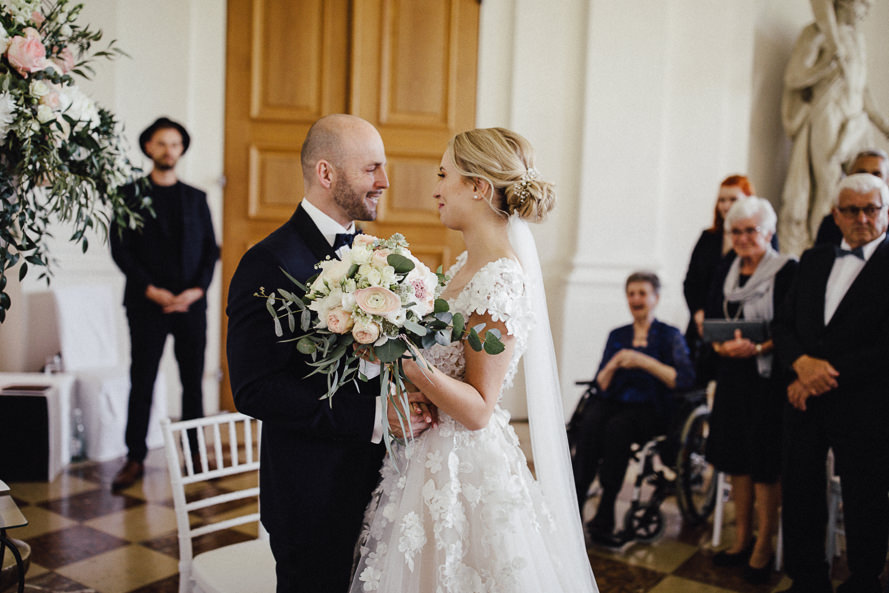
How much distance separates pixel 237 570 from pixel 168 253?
101 inches

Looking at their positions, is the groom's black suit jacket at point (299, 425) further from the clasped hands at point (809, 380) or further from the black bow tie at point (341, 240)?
the clasped hands at point (809, 380)

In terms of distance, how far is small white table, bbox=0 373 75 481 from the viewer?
3855 mm

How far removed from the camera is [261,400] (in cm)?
154

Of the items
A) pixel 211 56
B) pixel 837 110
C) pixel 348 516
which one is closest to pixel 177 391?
pixel 211 56

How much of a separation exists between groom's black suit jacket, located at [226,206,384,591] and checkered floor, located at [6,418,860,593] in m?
1.43

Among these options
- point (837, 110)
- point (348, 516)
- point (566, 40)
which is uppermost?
point (566, 40)

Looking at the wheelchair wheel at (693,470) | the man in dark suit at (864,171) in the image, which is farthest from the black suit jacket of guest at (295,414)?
the man in dark suit at (864,171)

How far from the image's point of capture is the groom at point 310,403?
1.56 metres

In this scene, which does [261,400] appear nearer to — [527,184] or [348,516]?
[348,516]

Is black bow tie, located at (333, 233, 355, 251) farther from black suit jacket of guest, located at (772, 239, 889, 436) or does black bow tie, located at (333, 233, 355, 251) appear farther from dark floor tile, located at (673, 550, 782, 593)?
dark floor tile, located at (673, 550, 782, 593)

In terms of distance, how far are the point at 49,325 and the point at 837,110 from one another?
564cm

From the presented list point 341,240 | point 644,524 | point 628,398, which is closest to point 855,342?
point 628,398

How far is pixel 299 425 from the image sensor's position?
1.56m

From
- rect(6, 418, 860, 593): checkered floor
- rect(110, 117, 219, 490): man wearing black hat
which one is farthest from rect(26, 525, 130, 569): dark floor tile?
rect(110, 117, 219, 490): man wearing black hat
